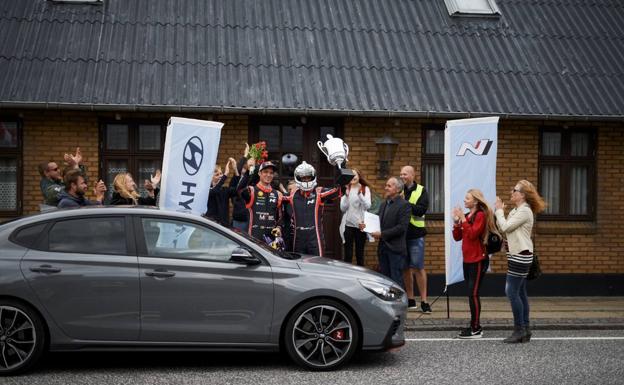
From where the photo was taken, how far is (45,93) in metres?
12.3

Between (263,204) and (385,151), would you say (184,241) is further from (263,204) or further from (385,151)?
(385,151)

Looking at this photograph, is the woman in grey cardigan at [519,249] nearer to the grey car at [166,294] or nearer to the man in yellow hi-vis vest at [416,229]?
the man in yellow hi-vis vest at [416,229]

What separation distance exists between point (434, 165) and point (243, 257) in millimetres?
6482

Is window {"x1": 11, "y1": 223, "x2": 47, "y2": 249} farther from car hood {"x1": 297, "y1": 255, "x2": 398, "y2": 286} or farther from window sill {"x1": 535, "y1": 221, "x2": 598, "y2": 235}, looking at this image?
window sill {"x1": 535, "y1": 221, "x2": 598, "y2": 235}

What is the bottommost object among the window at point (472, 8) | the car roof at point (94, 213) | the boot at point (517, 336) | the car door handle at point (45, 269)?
the boot at point (517, 336)

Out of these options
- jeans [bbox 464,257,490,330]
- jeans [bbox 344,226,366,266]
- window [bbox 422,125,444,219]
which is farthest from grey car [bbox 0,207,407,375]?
window [bbox 422,125,444,219]

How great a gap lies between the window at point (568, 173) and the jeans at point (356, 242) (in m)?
3.50

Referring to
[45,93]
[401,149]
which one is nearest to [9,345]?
[45,93]

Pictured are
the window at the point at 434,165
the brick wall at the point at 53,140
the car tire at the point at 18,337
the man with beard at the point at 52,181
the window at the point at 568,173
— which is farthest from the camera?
the window at the point at 568,173

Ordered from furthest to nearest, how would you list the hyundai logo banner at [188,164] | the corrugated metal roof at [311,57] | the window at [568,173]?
1. the window at [568,173]
2. the corrugated metal roof at [311,57]
3. the hyundai logo banner at [188,164]

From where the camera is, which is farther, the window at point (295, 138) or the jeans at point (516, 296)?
the window at point (295, 138)

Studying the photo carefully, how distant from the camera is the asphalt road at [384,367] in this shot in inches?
296

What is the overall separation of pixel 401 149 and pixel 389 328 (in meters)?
5.76

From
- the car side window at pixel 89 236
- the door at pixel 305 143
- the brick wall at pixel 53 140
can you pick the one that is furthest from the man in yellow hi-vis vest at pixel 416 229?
the car side window at pixel 89 236
